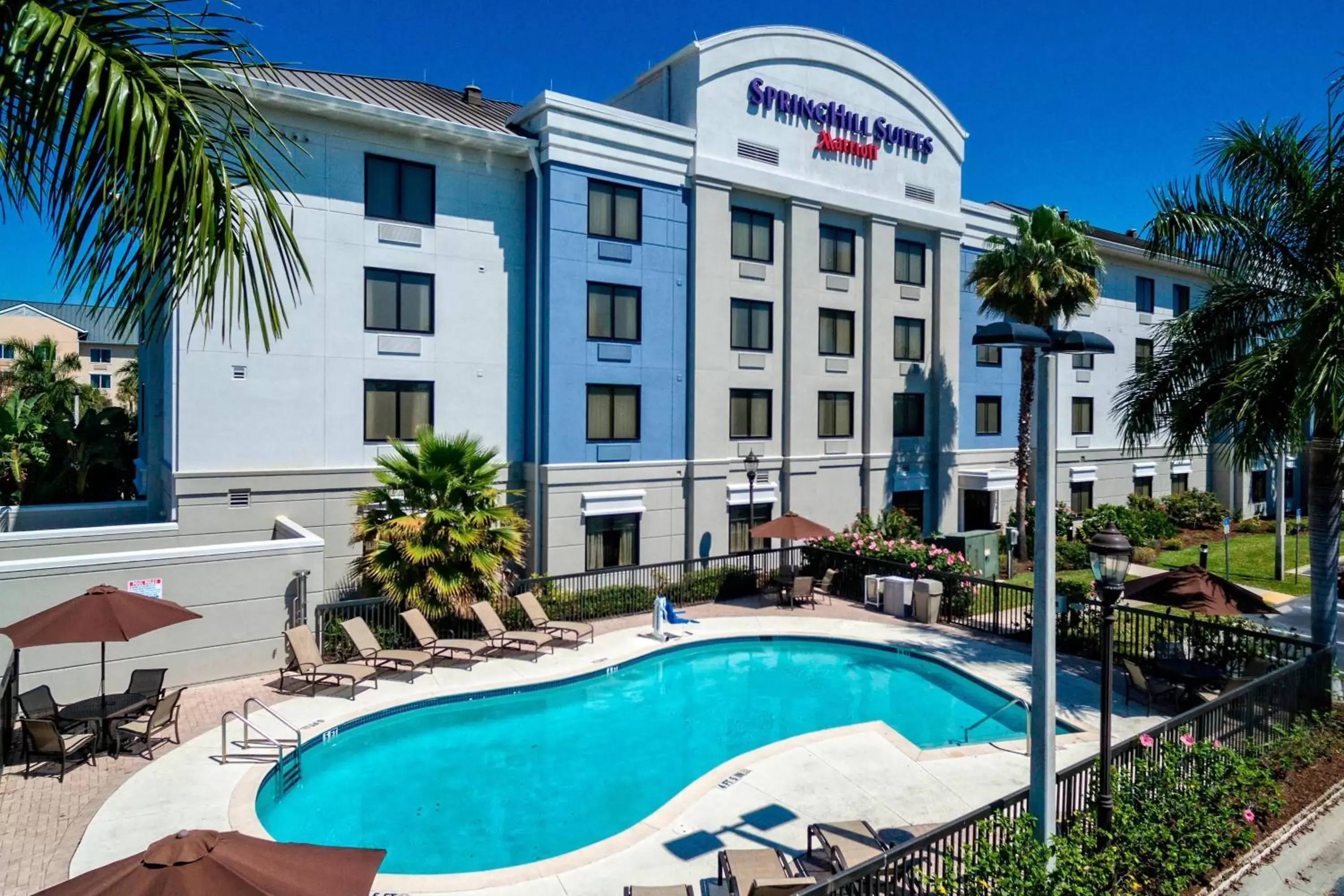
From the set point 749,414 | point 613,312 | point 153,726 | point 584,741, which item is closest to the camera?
point 153,726

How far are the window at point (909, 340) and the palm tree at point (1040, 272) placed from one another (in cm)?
267

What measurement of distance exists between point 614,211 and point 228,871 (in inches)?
800

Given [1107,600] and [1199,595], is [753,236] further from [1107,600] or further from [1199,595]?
[1107,600]

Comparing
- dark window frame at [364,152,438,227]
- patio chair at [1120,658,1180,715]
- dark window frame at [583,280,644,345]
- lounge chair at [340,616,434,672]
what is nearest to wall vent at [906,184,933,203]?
dark window frame at [583,280,644,345]

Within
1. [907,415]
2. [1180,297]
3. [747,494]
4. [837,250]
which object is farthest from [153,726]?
[1180,297]

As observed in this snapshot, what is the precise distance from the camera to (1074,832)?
7816 mm

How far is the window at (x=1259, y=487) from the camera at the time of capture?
137 ft

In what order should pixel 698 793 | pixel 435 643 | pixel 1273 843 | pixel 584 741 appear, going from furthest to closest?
pixel 435 643
pixel 584 741
pixel 698 793
pixel 1273 843

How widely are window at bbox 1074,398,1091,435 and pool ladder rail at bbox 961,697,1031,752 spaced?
78.8 feet

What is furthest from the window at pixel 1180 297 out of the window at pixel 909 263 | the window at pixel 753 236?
the window at pixel 753 236

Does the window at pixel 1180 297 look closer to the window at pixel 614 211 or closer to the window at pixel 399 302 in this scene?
the window at pixel 614 211

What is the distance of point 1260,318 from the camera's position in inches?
552

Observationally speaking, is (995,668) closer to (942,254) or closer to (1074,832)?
(1074,832)

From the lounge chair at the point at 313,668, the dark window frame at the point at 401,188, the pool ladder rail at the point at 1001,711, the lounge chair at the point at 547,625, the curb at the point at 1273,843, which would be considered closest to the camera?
the curb at the point at 1273,843
